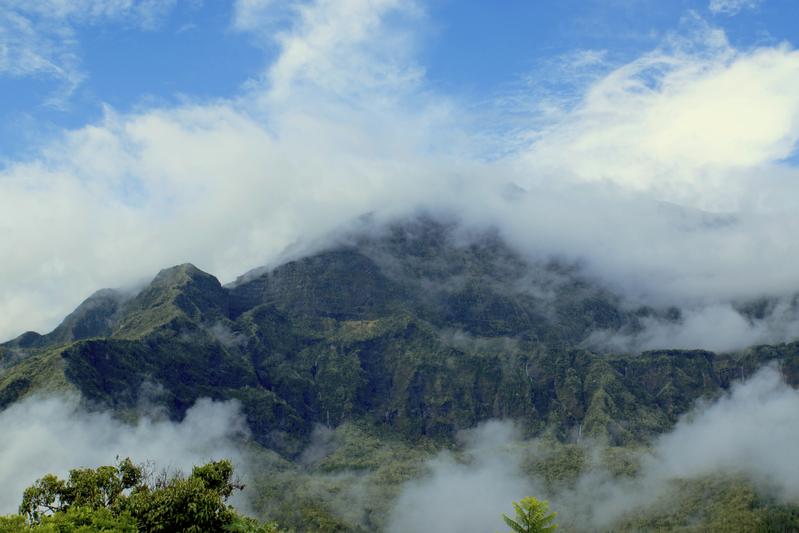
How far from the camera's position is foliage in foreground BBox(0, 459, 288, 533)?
274 ft

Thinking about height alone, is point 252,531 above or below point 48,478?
below

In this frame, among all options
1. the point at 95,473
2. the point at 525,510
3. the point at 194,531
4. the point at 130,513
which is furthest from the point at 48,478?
the point at 525,510

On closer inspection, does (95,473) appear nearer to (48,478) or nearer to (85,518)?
(48,478)

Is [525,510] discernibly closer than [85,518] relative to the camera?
No

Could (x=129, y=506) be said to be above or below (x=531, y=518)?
above

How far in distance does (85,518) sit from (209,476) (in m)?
23.8

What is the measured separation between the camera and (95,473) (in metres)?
107

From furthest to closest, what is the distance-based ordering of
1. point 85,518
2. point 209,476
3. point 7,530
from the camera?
point 209,476 → point 85,518 → point 7,530

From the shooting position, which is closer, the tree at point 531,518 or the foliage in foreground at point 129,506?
the foliage in foreground at point 129,506

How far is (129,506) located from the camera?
9381 centimetres

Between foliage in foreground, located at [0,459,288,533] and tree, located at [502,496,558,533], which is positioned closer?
foliage in foreground, located at [0,459,288,533]

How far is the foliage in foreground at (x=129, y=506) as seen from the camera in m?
83.4

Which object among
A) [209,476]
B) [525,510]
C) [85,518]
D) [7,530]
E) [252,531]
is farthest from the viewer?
[209,476]

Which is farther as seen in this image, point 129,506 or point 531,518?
point 129,506
